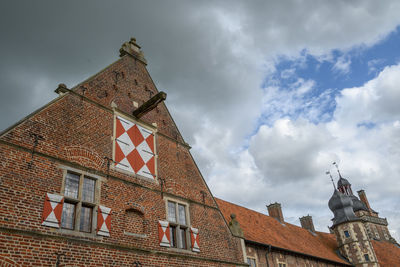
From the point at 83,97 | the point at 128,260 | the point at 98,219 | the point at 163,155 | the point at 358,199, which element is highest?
the point at 358,199

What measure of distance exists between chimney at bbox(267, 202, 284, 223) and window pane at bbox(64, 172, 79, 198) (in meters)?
22.4

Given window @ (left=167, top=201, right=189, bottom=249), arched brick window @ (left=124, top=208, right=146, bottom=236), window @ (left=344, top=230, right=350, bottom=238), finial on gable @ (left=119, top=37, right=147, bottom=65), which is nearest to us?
arched brick window @ (left=124, top=208, right=146, bottom=236)

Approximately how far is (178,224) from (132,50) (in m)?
6.98

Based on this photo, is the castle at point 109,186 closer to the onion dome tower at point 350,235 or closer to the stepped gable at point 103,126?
the stepped gable at point 103,126

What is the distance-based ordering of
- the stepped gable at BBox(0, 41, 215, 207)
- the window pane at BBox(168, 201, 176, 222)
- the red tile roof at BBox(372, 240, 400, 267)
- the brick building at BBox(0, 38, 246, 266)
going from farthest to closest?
the red tile roof at BBox(372, 240, 400, 267)
the window pane at BBox(168, 201, 176, 222)
the stepped gable at BBox(0, 41, 215, 207)
the brick building at BBox(0, 38, 246, 266)

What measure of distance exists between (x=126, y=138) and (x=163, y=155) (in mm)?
1714

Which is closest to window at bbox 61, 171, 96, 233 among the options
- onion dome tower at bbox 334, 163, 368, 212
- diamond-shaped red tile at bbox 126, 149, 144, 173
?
diamond-shaped red tile at bbox 126, 149, 144, 173

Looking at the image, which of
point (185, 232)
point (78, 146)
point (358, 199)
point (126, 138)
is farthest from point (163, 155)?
point (358, 199)

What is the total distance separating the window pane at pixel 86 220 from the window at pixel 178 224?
9.71ft

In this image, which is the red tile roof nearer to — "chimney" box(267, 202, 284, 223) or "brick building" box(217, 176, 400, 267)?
"brick building" box(217, 176, 400, 267)

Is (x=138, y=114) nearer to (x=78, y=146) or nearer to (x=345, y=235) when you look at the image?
(x=78, y=146)

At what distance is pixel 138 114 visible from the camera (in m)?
11.1

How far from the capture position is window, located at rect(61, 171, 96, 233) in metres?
7.83

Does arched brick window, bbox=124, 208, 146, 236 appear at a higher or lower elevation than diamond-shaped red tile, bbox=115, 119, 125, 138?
lower
